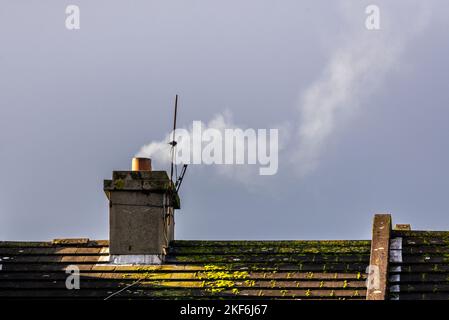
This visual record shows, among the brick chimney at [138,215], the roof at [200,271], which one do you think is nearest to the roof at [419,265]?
the roof at [200,271]

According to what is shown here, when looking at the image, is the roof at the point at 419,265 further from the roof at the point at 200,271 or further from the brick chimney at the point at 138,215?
the brick chimney at the point at 138,215

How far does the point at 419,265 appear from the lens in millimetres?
26641

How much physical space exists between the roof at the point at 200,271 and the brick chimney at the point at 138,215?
252mm

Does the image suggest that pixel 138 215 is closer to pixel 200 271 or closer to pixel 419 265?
pixel 200 271

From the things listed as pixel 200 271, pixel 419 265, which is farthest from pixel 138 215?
pixel 419 265

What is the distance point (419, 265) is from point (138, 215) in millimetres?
4937

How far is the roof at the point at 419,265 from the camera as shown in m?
25.8

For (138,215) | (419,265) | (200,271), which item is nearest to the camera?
(419,265)

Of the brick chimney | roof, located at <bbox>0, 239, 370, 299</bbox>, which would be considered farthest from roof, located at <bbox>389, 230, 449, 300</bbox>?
the brick chimney

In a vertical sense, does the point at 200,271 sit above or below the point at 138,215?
below
